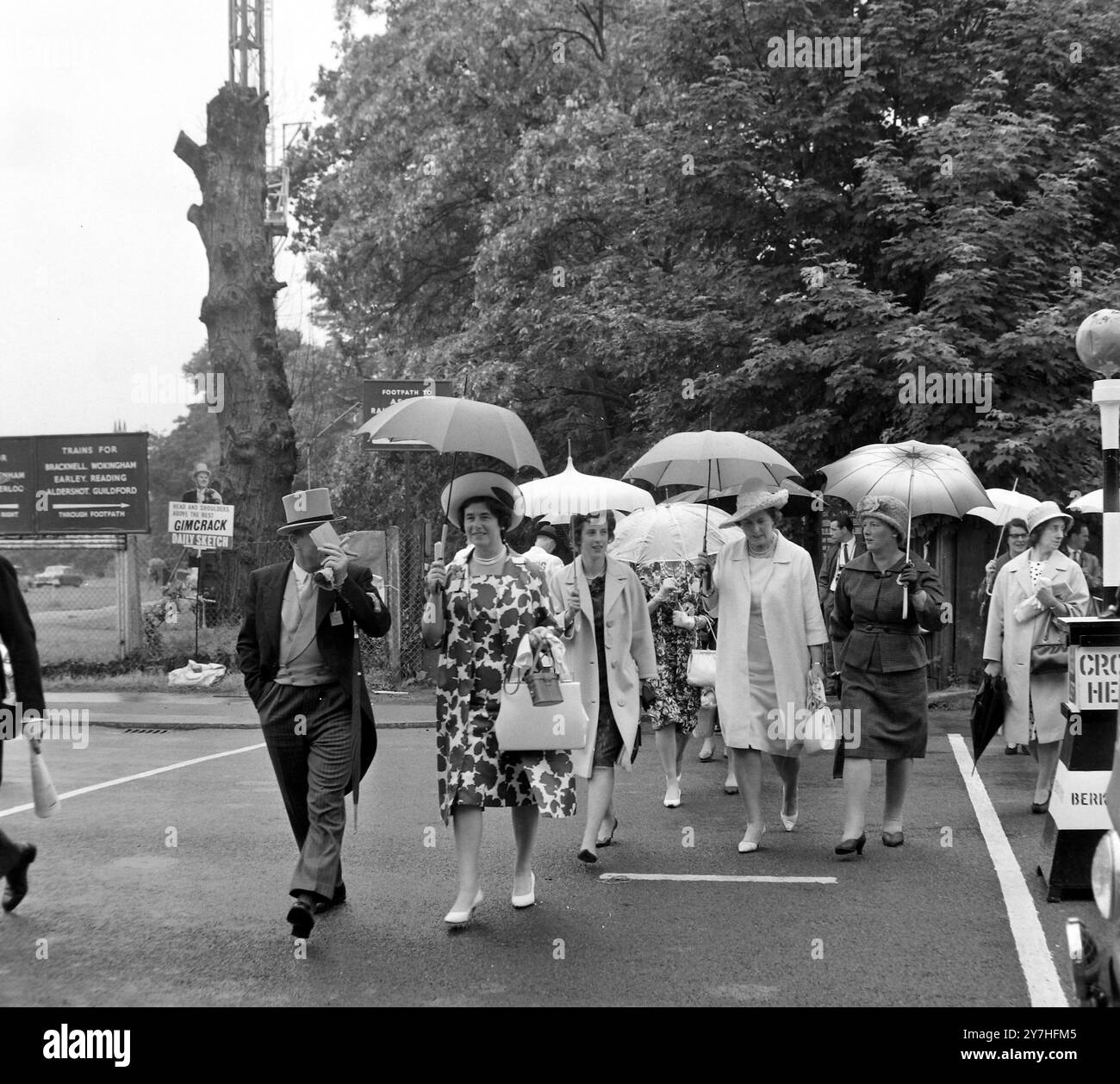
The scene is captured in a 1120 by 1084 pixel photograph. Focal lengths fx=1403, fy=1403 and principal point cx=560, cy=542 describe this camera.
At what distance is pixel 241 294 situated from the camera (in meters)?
20.3

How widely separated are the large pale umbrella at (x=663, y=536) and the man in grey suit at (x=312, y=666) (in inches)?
143

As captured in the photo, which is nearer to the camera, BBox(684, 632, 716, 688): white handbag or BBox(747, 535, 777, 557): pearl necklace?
BBox(747, 535, 777, 557): pearl necklace

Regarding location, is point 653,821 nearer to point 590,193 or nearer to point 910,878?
point 910,878

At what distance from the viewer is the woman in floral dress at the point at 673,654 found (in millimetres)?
9500

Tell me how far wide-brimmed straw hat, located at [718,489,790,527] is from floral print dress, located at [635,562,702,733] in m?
1.86

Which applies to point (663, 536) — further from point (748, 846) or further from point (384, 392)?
point (384, 392)

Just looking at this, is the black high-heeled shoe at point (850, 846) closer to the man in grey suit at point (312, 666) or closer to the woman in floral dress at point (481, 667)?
the woman in floral dress at point (481, 667)

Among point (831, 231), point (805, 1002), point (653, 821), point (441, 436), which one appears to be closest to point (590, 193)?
point (831, 231)

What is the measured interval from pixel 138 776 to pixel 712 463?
501cm

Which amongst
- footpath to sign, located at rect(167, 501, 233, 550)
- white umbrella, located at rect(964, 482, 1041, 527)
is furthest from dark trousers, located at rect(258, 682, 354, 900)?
footpath to sign, located at rect(167, 501, 233, 550)

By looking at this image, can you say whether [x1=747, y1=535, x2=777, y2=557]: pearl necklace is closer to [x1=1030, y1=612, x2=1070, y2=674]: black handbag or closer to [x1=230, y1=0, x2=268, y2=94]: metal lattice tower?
[x1=1030, y1=612, x2=1070, y2=674]: black handbag

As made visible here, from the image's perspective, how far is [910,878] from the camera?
707 cm

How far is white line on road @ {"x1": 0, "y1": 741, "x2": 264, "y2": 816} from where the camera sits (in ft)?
30.2

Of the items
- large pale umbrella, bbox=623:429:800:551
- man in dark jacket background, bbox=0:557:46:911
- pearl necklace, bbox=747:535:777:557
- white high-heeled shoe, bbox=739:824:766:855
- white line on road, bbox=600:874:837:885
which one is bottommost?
white line on road, bbox=600:874:837:885
